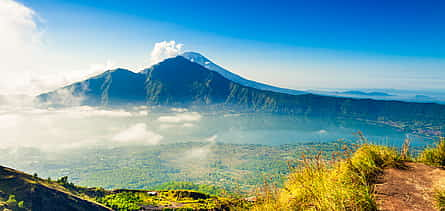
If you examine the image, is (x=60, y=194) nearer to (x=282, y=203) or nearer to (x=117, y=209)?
(x=117, y=209)

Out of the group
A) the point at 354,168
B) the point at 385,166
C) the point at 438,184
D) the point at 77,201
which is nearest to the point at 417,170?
the point at 385,166

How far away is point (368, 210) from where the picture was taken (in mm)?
3150

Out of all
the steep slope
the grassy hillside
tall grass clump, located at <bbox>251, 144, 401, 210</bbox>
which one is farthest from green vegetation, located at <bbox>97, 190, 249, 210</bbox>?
tall grass clump, located at <bbox>251, 144, 401, 210</bbox>

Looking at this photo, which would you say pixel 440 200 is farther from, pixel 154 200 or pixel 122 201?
pixel 122 201


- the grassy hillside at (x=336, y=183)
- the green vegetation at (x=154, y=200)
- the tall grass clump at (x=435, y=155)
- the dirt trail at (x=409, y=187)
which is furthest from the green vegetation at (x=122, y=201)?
the dirt trail at (x=409, y=187)

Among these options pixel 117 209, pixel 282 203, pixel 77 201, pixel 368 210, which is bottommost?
pixel 117 209

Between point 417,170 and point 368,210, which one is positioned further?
point 417,170

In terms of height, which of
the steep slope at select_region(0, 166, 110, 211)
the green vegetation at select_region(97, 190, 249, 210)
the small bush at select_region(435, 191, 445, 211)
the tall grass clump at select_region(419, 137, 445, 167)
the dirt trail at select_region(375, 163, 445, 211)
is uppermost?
the tall grass clump at select_region(419, 137, 445, 167)

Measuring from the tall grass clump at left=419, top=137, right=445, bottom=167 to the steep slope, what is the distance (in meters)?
70.9

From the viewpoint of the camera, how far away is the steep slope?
170 feet

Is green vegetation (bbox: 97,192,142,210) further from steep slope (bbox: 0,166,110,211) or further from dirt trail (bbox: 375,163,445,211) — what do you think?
dirt trail (bbox: 375,163,445,211)

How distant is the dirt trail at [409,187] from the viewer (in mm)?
3371

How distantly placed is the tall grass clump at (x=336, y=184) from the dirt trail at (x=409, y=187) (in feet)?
0.62

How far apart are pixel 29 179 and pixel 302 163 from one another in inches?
3178
